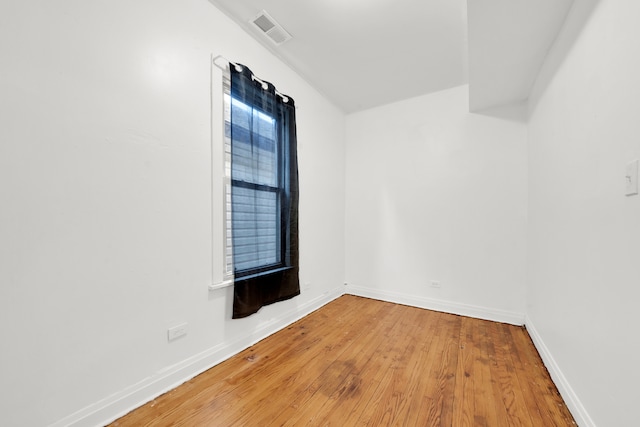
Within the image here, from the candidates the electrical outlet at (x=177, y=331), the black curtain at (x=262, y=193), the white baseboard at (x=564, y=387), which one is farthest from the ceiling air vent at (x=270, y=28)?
the white baseboard at (x=564, y=387)

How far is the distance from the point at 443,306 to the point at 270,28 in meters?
3.41

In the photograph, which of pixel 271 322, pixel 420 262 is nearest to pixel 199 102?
pixel 271 322

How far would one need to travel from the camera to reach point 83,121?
129 centimetres

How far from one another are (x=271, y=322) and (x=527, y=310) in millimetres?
2586

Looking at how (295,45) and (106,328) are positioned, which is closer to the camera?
(106,328)

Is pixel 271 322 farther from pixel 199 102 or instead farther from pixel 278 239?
pixel 199 102

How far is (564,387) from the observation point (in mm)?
1532

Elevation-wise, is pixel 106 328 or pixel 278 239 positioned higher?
pixel 278 239

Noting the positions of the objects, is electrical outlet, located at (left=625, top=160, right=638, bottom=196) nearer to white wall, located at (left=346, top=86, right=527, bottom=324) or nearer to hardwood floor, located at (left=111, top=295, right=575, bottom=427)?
hardwood floor, located at (left=111, top=295, right=575, bottom=427)

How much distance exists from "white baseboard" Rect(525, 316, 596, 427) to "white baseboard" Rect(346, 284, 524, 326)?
1.53 ft

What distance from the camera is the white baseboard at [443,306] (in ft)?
8.88

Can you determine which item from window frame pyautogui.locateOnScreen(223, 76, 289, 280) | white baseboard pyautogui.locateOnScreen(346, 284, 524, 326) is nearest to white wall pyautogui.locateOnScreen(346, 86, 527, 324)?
white baseboard pyautogui.locateOnScreen(346, 284, 524, 326)

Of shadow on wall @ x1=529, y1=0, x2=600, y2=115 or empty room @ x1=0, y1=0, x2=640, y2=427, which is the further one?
shadow on wall @ x1=529, y1=0, x2=600, y2=115

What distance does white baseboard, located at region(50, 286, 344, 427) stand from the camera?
129 cm
